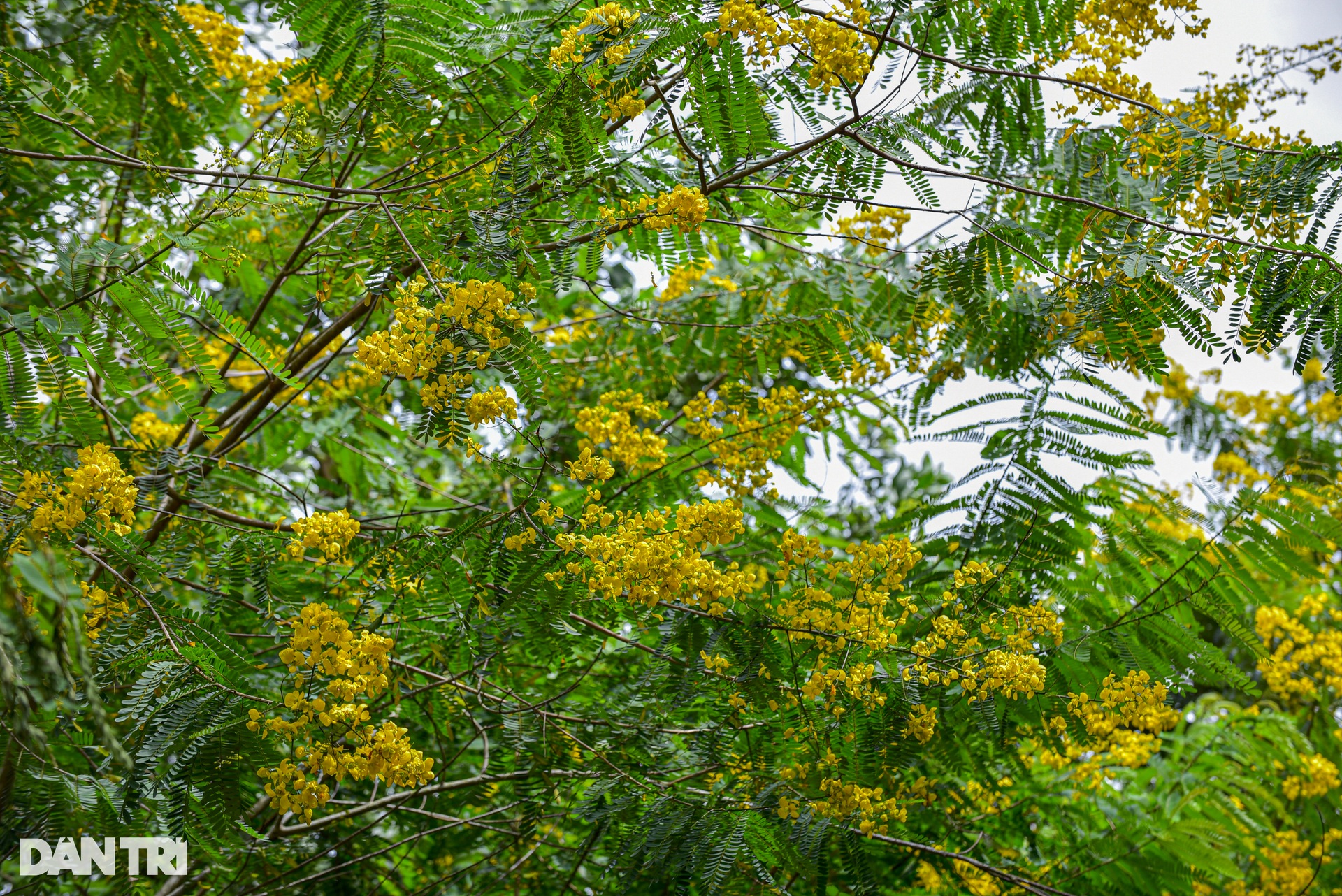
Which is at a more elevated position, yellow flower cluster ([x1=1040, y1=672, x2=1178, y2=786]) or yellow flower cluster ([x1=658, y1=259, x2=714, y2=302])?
yellow flower cluster ([x1=658, y1=259, x2=714, y2=302])

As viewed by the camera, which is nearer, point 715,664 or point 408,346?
point 408,346

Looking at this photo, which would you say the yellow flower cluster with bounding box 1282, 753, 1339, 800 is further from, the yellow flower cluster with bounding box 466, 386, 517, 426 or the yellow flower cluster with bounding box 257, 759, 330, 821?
the yellow flower cluster with bounding box 257, 759, 330, 821

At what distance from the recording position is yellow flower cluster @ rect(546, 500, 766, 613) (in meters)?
2.12

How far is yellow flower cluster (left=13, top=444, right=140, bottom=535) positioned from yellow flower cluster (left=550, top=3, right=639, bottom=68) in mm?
1483

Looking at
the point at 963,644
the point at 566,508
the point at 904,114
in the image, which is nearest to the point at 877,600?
the point at 963,644

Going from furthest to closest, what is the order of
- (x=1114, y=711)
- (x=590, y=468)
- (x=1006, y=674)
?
1. (x=1114, y=711)
2. (x=590, y=468)
3. (x=1006, y=674)

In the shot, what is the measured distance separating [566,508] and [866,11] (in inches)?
74.0

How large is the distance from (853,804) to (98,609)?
6.36 feet

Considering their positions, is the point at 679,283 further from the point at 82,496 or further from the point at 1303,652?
the point at 1303,652

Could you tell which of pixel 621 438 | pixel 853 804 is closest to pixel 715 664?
pixel 853 804

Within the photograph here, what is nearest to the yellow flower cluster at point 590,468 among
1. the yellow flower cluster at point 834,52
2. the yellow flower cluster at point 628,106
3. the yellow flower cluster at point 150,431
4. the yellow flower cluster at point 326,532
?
the yellow flower cluster at point 326,532

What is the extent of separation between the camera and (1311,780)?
4.78 metres

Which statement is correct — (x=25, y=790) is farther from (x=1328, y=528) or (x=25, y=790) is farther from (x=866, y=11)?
(x=1328, y=528)

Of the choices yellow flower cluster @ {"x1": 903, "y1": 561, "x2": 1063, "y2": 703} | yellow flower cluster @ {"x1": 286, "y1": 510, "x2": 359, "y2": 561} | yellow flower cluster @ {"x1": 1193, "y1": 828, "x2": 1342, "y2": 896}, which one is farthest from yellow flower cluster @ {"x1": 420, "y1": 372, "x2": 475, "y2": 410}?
yellow flower cluster @ {"x1": 1193, "y1": 828, "x2": 1342, "y2": 896}
